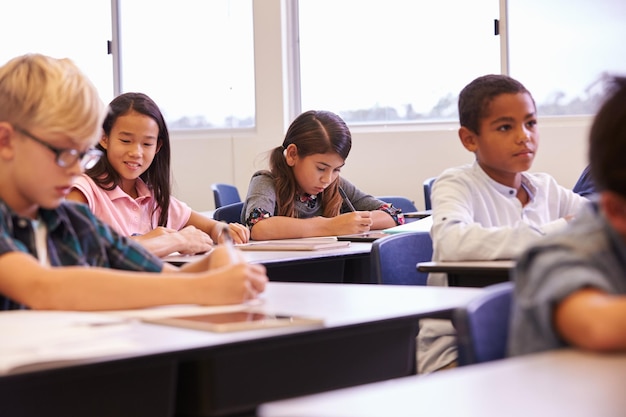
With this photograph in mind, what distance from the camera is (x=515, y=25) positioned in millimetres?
5762

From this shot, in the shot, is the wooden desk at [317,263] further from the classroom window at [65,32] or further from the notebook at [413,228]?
the classroom window at [65,32]

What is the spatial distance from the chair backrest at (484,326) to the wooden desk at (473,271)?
787 mm

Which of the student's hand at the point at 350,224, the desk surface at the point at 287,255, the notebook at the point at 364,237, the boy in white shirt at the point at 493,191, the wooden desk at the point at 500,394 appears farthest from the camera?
the student's hand at the point at 350,224

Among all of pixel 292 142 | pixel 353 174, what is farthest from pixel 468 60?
pixel 292 142

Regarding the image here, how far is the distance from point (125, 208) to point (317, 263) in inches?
28.7

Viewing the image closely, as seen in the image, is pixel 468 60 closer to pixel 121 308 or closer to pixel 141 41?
pixel 141 41

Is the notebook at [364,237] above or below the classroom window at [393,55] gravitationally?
below

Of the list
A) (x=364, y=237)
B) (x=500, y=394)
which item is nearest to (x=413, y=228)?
(x=364, y=237)

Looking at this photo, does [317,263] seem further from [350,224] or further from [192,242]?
[350,224]

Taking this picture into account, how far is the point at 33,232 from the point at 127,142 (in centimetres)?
151

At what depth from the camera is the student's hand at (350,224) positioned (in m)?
3.63

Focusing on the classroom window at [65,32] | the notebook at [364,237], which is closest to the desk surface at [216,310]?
the notebook at [364,237]

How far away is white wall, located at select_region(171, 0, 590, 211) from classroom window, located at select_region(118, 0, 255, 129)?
0.44 ft

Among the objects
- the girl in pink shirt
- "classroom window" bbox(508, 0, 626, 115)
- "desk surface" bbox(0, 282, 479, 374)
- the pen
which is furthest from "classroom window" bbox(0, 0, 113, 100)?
"desk surface" bbox(0, 282, 479, 374)
